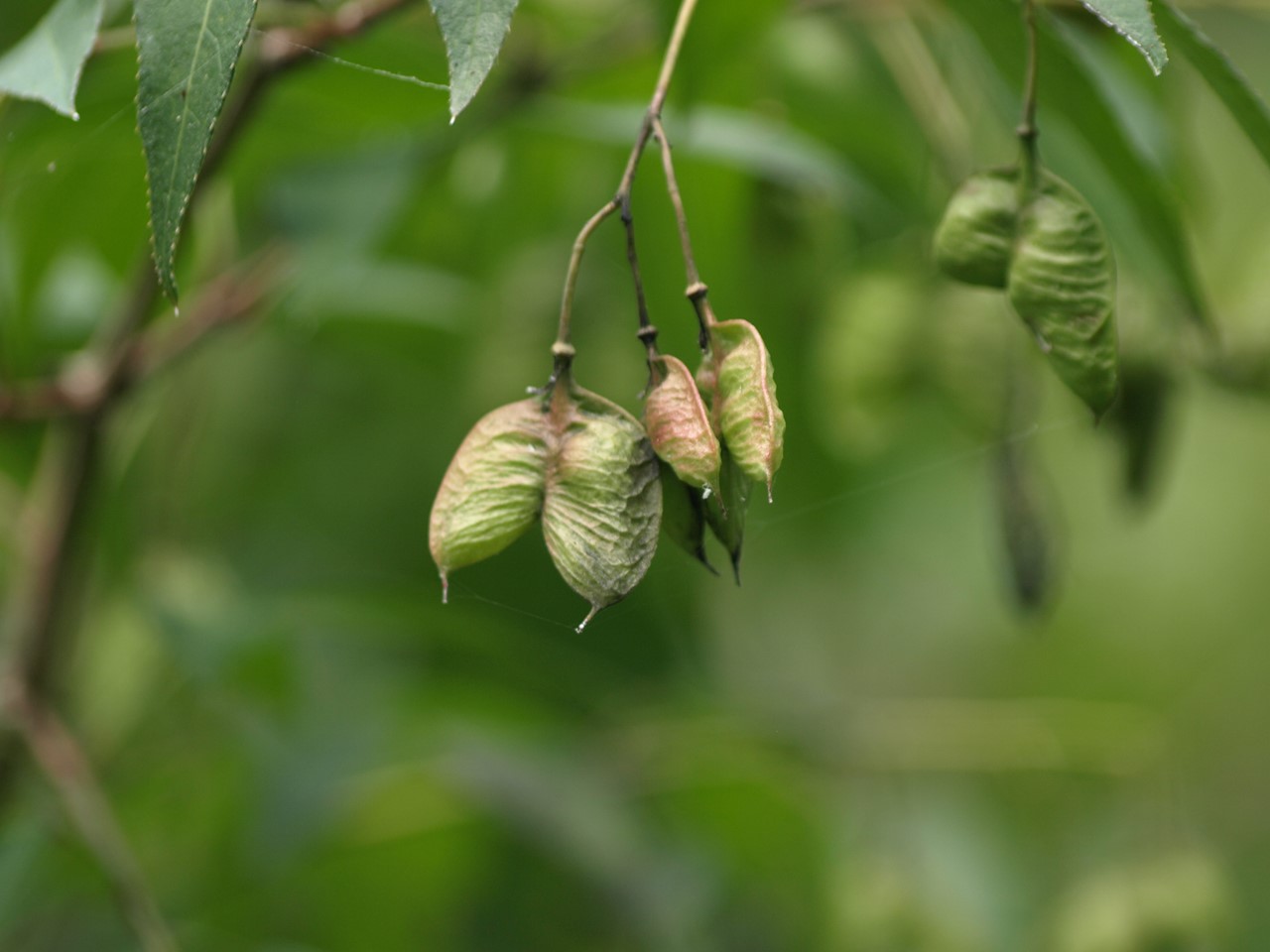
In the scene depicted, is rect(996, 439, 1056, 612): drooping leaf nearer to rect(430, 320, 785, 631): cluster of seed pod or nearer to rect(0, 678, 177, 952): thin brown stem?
rect(430, 320, 785, 631): cluster of seed pod

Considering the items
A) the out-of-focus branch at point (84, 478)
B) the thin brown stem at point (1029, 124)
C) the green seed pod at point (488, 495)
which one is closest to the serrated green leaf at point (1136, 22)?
the thin brown stem at point (1029, 124)

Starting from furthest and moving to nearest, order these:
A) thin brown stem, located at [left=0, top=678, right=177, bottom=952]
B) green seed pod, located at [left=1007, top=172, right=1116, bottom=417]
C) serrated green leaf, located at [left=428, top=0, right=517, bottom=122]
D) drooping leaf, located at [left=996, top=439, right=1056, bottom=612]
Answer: drooping leaf, located at [left=996, top=439, right=1056, bottom=612]
thin brown stem, located at [left=0, top=678, right=177, bottom=952]
green seed pod, located at [left=1007, top=172, right=1116, bottom=417]
serrated green leaf, located at [left=428, top=0, right=517, bottom=122]

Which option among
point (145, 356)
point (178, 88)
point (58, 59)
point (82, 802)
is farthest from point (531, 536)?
point (178, 88)

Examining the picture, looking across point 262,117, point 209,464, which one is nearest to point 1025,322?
point 262,117

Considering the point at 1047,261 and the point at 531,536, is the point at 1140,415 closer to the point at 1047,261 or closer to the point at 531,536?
the point at 1047,261

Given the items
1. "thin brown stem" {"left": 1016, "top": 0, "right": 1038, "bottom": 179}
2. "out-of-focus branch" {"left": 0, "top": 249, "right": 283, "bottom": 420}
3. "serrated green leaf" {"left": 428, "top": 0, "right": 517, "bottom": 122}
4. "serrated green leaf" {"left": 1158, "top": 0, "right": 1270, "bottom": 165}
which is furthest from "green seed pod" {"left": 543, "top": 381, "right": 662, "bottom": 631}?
"out-of-focus branch" {"left": 0, "top": 249, "right": 283, "bottom": 420}

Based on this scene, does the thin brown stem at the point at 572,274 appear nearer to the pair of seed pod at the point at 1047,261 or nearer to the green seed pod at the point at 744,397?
the green seed pod at the point at 744,397
